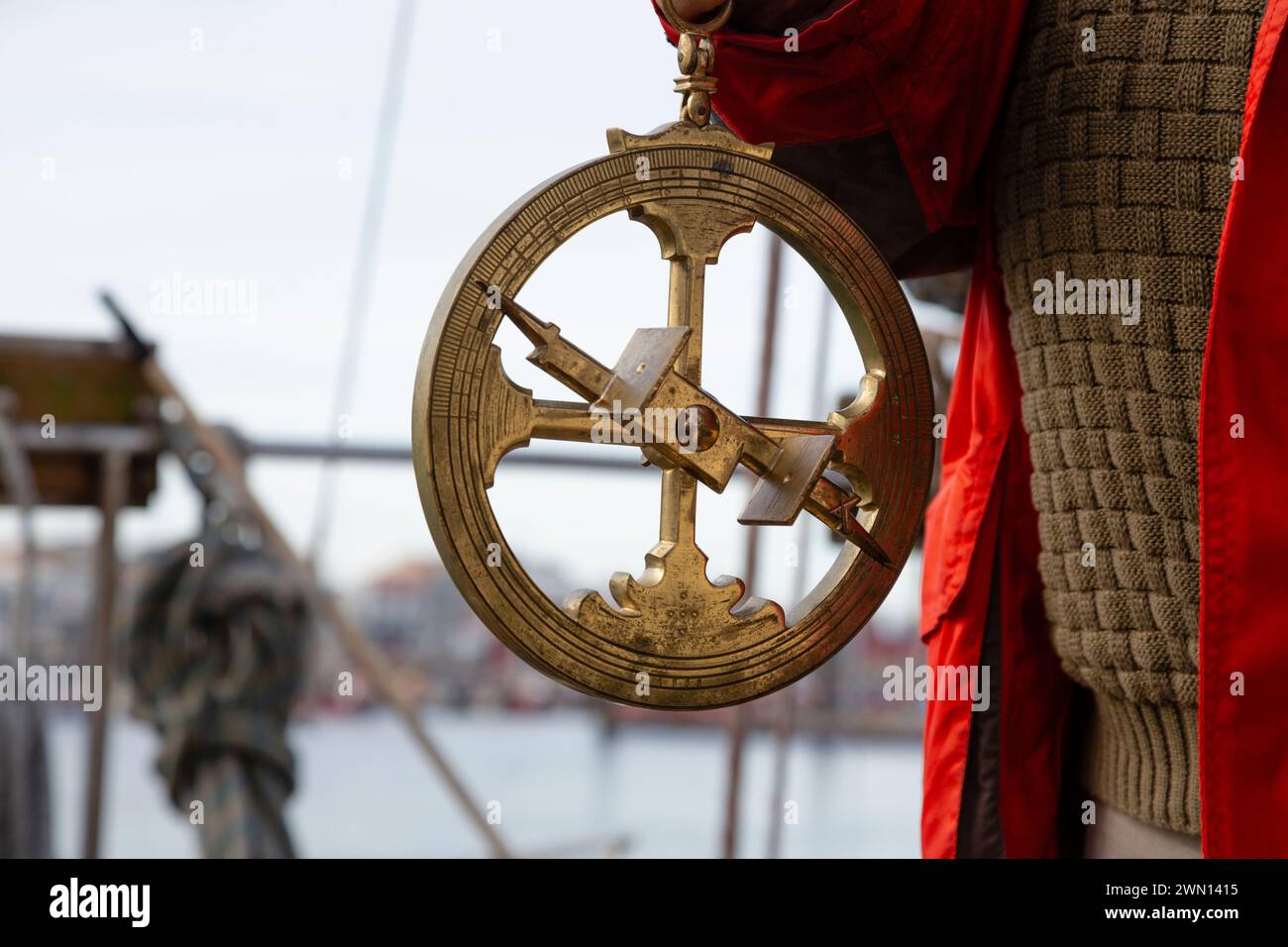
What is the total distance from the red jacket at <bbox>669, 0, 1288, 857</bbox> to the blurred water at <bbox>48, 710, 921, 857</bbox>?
930 centimetres

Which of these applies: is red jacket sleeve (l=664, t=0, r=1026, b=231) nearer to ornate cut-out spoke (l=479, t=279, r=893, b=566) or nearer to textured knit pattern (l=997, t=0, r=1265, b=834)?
textured knit pattern (l=997, t=0, r=1265, b=834)

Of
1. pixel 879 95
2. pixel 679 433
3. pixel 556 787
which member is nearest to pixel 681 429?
pixel 679 433

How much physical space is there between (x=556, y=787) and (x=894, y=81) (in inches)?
596

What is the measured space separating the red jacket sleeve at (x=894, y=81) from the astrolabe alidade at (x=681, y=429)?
0.05m

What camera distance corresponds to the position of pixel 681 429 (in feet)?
3.11

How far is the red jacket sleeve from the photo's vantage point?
1.00 meters

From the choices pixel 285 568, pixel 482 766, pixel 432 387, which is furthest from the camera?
pixel 482 766

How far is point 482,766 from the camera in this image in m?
16.8

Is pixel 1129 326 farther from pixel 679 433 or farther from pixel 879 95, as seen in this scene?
pixel 679 433

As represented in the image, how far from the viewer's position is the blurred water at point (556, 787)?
12.1 meters

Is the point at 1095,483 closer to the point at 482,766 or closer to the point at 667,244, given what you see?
the point at 667,244

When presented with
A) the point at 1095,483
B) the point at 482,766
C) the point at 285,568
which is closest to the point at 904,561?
the point at 1095,483

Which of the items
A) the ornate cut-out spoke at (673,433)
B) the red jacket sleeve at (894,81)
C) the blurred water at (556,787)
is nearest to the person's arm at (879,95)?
the red jacket sleeve at (894,81)
